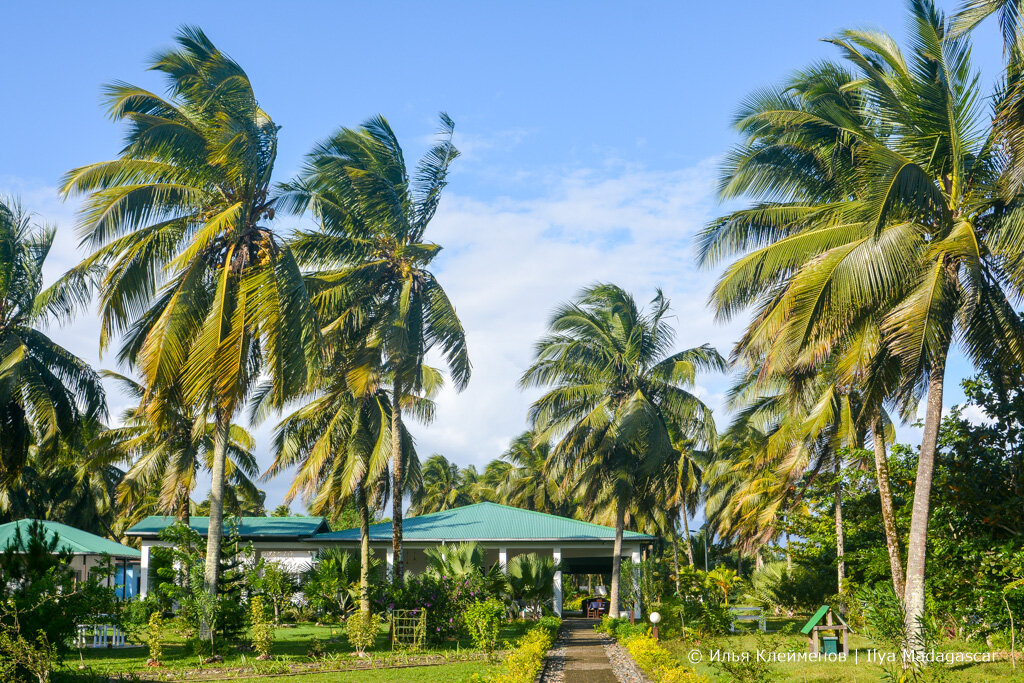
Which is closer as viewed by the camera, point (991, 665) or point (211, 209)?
point (991, 665)

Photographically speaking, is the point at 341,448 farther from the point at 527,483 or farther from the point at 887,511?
the point at 527,483

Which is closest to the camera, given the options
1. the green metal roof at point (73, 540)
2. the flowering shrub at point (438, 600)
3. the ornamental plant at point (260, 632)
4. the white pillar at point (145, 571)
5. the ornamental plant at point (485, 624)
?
the ornamental plant at point (260, 632)

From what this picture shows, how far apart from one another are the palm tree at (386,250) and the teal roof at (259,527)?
945 centimetres

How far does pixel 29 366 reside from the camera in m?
18.2

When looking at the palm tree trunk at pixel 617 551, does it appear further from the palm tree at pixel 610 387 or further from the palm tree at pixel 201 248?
the palm tree at pixel 201 248

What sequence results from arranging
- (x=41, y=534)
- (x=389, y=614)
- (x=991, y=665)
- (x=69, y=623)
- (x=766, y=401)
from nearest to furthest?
(x=69, y=623), (x=41, y=534), (x=991, y=665), (x=389, y=614), (x=766, y=401)

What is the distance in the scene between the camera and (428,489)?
59.6 m

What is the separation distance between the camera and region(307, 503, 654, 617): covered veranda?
2805cm

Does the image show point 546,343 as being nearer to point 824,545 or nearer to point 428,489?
point 824,545

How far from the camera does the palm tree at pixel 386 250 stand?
19.4 meters

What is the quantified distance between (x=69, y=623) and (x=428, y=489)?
5006 centimetres

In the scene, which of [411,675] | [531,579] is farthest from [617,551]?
[411,675]

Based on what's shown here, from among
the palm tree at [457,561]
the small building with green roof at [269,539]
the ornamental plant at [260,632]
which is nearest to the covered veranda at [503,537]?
the small building with green roof at [269,539]

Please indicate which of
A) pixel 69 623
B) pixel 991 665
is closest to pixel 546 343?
pixel 991 665
